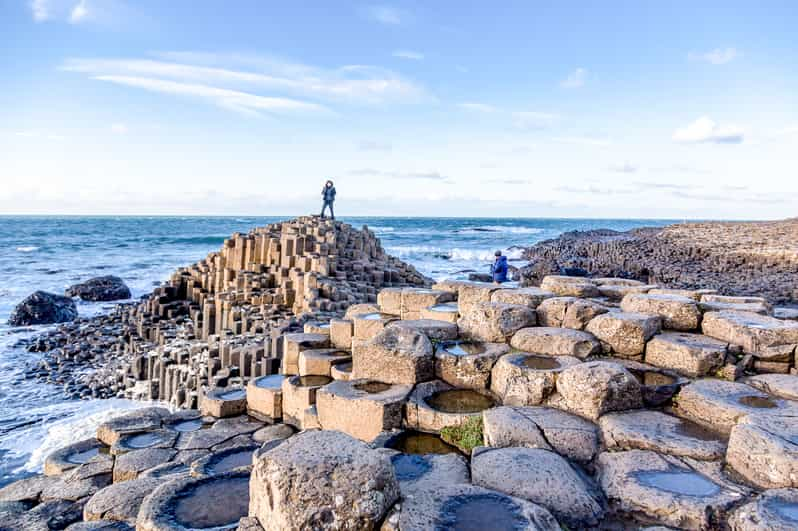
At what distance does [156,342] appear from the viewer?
41.6 ft


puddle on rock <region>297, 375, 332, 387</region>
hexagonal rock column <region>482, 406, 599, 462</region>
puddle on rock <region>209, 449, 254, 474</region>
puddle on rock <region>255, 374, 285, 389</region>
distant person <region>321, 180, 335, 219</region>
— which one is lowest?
puddle on rock <region>255, 374, 285, 389</region>

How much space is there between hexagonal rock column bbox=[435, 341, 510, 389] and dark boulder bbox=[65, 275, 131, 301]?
61.9 ft

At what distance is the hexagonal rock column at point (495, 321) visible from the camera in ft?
20.0

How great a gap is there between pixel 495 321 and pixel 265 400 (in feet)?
10.9

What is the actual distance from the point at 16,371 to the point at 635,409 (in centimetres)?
1322

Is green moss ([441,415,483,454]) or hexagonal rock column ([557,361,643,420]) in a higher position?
hexagonal rock column ([557,361,643,420])

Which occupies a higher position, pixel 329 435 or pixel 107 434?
pixel 329 435

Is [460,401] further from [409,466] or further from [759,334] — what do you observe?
[759,334]

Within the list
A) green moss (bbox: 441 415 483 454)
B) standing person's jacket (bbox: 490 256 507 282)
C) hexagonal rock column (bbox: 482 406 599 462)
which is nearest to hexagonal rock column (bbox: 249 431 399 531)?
hexagonal rock column (bbox: 482 406 599 462)

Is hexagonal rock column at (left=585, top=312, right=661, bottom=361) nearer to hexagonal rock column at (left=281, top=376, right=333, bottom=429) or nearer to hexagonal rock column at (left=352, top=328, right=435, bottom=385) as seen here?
hexagonal rock column at (left=352, top=328, right=435, bottom=385)

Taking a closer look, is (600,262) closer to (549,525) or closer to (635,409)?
(635,409)

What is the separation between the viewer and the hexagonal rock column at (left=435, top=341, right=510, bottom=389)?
557 centimetres

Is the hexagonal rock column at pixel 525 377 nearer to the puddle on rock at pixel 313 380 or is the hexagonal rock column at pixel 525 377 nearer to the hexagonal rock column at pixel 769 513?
the hexagonal rock column at pixel 769 513

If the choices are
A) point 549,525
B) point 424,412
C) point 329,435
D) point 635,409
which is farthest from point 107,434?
point 635,409
